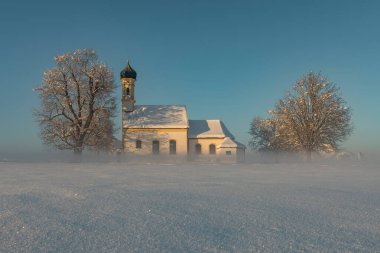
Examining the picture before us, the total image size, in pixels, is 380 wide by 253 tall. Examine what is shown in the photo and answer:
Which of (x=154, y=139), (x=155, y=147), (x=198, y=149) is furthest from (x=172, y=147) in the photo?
(x=198, y=149)

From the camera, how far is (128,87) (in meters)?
39.5

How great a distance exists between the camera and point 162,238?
10.6 ft

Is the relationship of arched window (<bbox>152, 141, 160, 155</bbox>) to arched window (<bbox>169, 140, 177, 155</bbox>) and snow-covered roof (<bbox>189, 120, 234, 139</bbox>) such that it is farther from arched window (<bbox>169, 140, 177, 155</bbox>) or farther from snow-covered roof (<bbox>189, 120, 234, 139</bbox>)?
snow-covered roof (<bbox>189, 120, 234, 139</bbox>)

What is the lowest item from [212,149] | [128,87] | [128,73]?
[212,149]

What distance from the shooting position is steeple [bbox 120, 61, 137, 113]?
126 ft

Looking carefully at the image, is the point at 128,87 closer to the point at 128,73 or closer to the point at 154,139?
the point at 128,73

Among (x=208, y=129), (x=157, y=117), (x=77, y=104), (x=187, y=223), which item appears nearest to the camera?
(x=187, y=223)

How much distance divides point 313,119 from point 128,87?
76.3ft

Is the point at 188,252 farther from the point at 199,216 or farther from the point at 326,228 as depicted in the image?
the point at 326,228

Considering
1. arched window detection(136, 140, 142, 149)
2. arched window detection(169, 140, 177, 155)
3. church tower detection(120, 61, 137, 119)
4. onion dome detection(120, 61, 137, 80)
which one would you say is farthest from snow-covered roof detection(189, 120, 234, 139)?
onion dome detection(120, 61, 137, 80)

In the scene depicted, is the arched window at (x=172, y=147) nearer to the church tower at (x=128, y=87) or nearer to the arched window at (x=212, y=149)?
the arched window at (x=212, y=149)

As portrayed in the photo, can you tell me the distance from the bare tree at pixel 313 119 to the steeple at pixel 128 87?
1891 centimetres

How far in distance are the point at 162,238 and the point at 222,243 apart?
658 mm

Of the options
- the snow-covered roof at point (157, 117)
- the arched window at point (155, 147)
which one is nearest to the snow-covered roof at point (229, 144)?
the snow-covered roof at point (157, 117)
